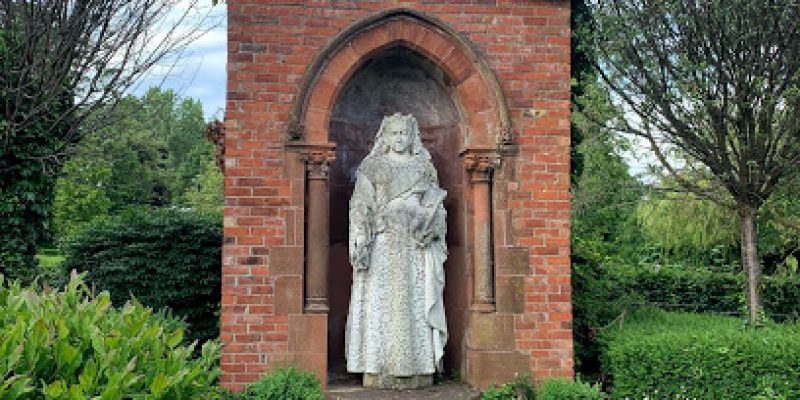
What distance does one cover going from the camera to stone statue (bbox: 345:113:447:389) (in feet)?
19.4

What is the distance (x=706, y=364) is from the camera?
6027mm

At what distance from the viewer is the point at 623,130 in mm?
7500

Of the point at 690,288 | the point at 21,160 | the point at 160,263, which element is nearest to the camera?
the point at 21,160

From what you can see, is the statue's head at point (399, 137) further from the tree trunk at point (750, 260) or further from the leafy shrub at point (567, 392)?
the tree trunk at point (750, 260)

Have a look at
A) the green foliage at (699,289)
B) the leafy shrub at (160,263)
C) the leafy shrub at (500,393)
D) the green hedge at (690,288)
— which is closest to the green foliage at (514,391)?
the leafy shrub at (500,393)

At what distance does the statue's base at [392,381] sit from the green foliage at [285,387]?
53cm

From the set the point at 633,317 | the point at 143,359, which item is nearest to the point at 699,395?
the point at 633,317

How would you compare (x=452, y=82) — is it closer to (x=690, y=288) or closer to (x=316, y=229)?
(x=316, y=229)

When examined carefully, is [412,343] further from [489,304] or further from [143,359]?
[143,359]

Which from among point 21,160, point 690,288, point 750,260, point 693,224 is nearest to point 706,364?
point 750,260

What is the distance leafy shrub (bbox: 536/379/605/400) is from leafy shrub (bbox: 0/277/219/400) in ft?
11.0

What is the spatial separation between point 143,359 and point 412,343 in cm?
333

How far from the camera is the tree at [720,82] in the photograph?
21.6 feet

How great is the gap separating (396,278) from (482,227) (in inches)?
36.1
